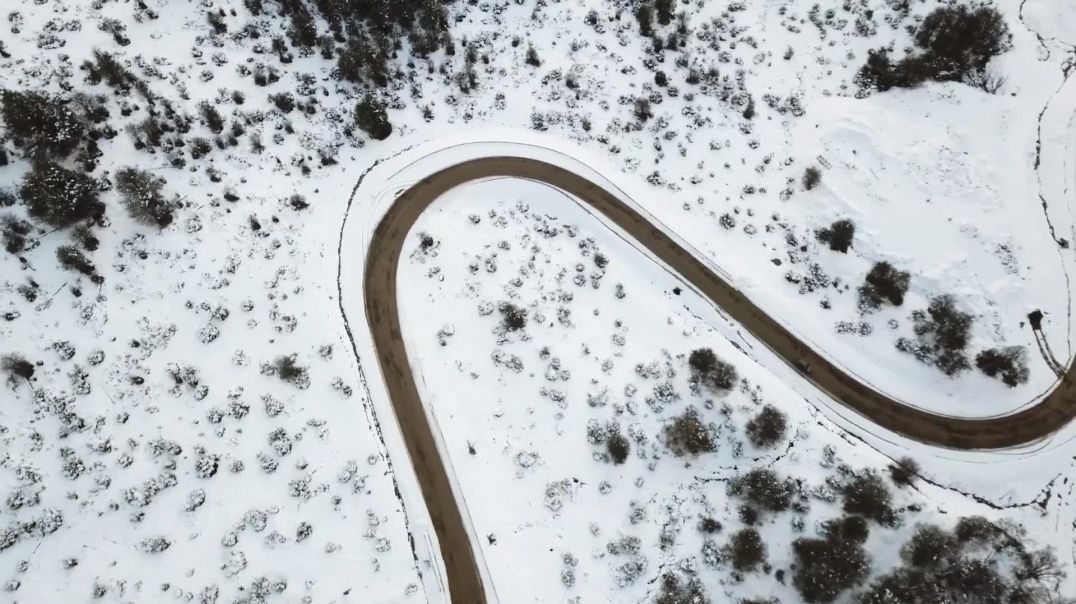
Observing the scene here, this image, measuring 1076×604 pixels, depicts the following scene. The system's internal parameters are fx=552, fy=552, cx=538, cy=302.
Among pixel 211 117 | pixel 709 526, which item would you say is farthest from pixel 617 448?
pixel 211 117

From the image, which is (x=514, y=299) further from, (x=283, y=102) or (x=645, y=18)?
(x=645, y=18)

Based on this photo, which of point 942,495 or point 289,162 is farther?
point 289,162

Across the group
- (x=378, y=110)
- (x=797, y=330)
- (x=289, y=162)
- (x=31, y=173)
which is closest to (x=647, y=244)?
(x=797, y=330)

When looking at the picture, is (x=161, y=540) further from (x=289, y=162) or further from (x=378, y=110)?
(x=378, y=110)

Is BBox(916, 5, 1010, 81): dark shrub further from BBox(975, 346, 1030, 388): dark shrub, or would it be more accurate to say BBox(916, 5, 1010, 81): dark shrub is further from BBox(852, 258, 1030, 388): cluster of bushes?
BBox(975, 346, 1030, 388): dark shrub

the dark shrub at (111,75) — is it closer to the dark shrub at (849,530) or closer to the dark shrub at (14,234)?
the dark shrub at (14,234)

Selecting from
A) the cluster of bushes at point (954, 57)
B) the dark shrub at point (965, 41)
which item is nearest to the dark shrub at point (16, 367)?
the cluster of bushes at point (954, 57)

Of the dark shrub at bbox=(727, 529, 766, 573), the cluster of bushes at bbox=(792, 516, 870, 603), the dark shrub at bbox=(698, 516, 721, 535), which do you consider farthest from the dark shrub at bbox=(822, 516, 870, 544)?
the dark shrub at bbox=(698, 516, 721, 535)
